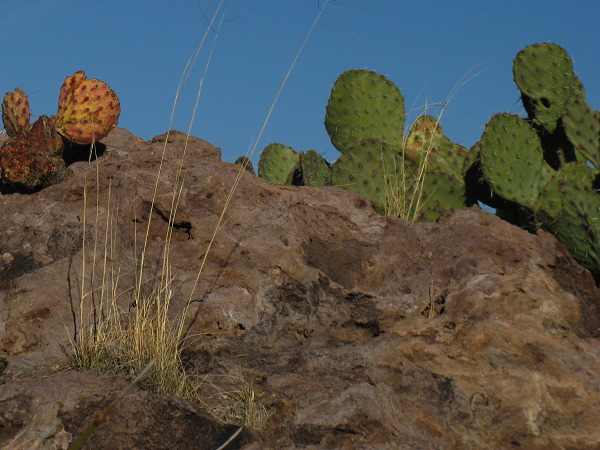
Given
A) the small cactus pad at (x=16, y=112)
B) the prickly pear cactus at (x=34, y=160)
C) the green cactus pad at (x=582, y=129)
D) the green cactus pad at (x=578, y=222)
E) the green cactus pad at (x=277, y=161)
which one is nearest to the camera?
the prickly pear cactus at (x=34, y=160)

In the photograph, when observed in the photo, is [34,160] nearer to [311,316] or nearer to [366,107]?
[311,316]

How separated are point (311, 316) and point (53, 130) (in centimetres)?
208

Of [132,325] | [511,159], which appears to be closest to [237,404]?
[132,325]

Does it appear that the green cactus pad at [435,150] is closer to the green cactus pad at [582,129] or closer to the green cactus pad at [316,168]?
the green cactus pad at [316,168]

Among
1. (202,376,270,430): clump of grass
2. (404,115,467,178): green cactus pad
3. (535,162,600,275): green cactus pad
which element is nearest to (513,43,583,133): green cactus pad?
(404,115,467,178): green cactus pad

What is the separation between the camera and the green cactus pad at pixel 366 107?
6184mm

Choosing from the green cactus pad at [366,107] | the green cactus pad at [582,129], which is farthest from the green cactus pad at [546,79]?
the green cactus pad at [366,107]

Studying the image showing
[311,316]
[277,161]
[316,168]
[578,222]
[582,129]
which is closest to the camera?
[311,316]

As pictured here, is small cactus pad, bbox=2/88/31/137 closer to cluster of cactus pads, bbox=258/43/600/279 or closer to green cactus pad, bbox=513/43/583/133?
cluster of cactus pads, bbox=258/43/600/279

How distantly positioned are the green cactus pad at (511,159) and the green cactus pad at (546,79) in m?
0.75

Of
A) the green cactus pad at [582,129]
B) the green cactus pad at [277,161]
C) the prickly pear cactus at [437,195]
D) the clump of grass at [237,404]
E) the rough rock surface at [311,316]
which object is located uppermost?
the green cactus pad at [582,129]

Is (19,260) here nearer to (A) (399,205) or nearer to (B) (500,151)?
(A) (399,205)

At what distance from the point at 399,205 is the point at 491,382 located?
2118 millimetres

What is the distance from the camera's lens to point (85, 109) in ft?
15.7
